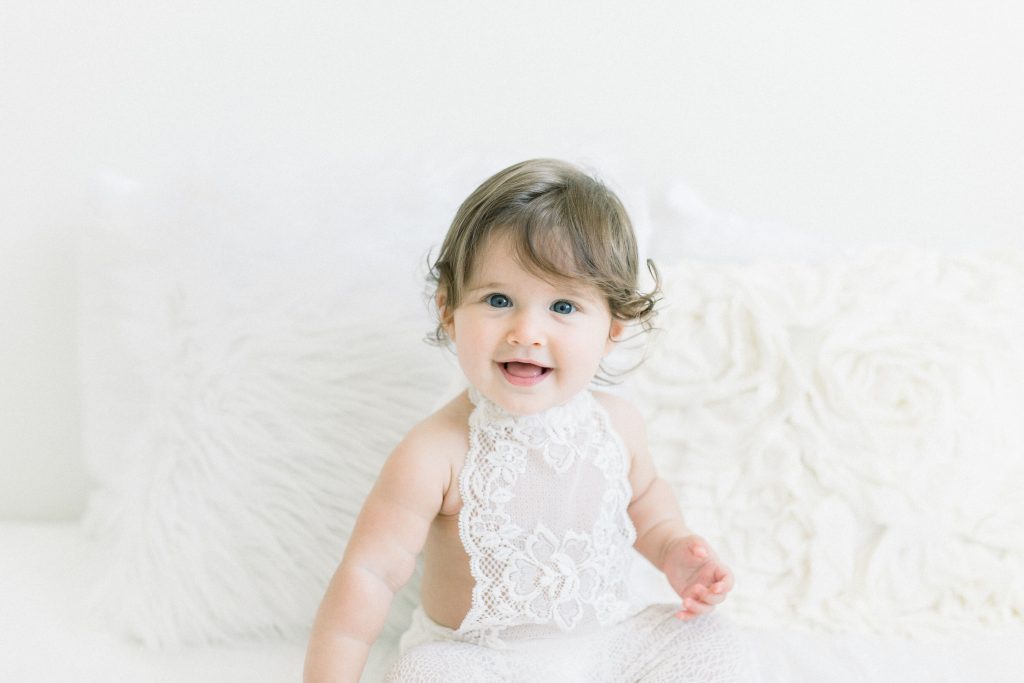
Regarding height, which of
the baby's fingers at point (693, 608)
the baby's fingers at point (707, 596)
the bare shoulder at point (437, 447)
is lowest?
the baby's fingers at point (693, 608)

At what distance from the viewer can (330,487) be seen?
3.80 feet

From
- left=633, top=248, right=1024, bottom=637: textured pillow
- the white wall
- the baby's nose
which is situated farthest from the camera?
the white wall

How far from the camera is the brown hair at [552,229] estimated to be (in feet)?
2.92

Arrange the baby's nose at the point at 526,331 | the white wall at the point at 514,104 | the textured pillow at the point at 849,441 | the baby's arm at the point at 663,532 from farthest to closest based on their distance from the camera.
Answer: the white wall at the point at 514,104 < the textured pillow at the point at 849,441 < the baby's arm at the point at 663,532 < the baby's nose at the point at 526,331

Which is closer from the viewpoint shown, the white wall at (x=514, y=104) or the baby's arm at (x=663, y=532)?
the baby's arm at (x=663, y=532)

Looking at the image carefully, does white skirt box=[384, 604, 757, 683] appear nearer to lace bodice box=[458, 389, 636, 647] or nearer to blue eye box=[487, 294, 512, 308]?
lace bodice box=[458, 389, 636, 647]

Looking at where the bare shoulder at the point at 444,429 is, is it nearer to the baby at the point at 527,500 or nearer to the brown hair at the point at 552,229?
the baby at the point at 527,500

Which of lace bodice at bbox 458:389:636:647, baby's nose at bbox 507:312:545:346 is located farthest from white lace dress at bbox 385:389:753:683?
baby's nose at bbox 507:312:545:346

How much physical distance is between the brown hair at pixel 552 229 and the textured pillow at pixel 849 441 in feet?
0.96

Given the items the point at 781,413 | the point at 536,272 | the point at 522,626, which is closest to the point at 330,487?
the point at 522,626

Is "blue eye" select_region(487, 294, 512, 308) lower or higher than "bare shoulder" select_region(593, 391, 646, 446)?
higher

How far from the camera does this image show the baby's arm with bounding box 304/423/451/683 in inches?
36.0

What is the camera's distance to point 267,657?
1.12 m

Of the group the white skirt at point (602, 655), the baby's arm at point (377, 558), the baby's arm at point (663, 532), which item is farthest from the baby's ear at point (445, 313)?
the white skirt at point (602, 655)
